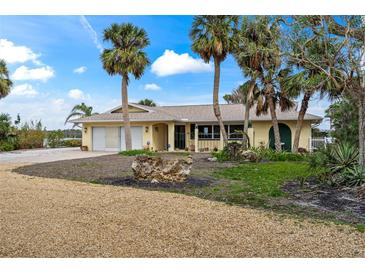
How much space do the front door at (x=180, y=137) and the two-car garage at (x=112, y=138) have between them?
2.73m

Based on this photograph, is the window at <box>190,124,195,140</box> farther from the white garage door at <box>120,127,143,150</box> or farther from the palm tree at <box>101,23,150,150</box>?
the palm tree at <box>101,23,150,150</box>

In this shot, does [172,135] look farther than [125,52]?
Yes

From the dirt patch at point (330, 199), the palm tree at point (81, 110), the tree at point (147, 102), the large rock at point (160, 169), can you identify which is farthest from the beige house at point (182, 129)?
the dirt patch at point (330, 199)

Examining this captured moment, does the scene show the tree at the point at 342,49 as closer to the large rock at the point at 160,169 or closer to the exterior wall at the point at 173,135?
the large rock at the point at 160,169

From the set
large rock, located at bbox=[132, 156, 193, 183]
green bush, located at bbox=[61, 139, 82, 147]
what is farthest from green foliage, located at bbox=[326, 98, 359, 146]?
green bush, located at bbox=[61, 139, 82, 147]

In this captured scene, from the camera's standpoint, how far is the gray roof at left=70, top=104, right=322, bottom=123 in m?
22.0

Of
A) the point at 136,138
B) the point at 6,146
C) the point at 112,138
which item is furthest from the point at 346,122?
the point at 6,146

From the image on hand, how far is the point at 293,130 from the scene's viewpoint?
2181cm

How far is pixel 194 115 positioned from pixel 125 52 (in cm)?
740

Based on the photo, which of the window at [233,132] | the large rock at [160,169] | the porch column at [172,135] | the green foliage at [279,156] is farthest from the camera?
the porch column at [172,135]

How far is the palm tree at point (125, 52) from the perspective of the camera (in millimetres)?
19766

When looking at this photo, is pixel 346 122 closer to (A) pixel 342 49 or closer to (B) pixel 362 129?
(B) pixel 362 129

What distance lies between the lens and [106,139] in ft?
81.5
